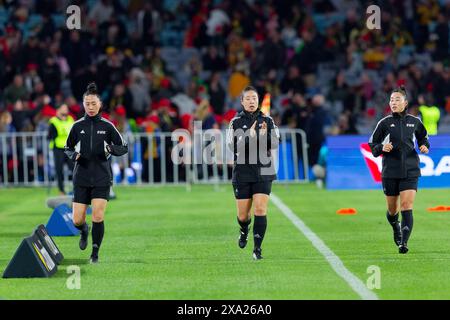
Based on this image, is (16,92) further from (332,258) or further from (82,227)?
(332,258)

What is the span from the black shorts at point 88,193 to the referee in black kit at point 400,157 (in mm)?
3321

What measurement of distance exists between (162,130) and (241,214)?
16244 millimetres

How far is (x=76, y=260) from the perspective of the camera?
1572 cm

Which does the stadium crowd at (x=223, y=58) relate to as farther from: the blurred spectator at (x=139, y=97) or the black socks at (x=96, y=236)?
the black socks at (x=96, y=236)

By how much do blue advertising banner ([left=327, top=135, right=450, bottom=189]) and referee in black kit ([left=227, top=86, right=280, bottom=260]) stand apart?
12.5 metres

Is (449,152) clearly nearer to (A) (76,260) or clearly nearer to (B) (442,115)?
(B) (442,115)

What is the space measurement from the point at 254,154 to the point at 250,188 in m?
0.47

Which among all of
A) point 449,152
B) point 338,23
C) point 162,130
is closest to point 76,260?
point 449,152

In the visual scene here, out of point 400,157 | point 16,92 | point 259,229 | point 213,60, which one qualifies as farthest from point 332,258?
point 213,60

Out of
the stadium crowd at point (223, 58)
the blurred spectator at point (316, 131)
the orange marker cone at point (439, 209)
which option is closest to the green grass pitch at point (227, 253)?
the orange marker cone at point (439, 209)

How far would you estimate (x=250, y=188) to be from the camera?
1567 cm

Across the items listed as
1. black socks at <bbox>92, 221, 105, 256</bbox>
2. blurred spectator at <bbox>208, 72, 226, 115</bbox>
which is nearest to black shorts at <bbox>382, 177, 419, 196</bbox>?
black socks at <bbox>92, 221, 105, 256</bbox>

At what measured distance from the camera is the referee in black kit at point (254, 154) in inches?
606

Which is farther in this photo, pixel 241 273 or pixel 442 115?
pixel 442 115
